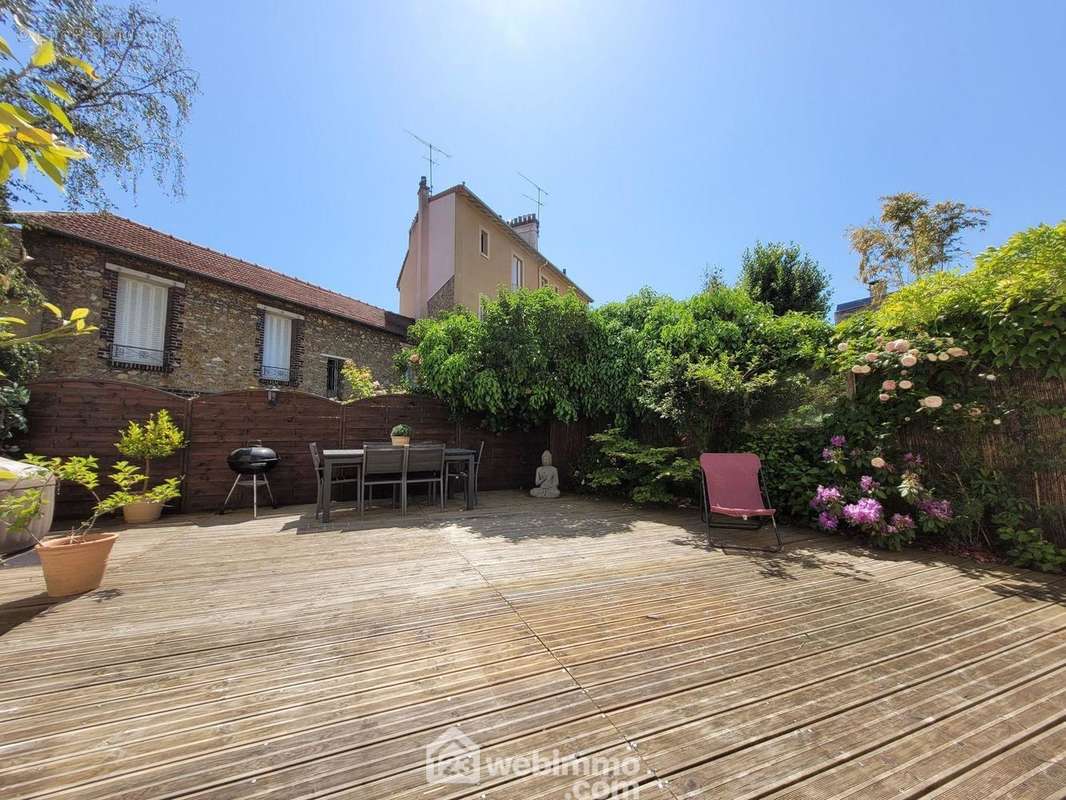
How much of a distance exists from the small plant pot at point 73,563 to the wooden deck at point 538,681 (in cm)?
12

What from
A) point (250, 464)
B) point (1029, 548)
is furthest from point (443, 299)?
point (1029, 548)

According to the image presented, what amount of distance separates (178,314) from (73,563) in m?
8.74

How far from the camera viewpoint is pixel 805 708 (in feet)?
5.85

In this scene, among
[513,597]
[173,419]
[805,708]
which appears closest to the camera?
[805,708]

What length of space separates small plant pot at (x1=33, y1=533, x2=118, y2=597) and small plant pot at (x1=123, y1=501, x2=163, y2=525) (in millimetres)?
2627

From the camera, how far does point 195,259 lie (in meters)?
10.2

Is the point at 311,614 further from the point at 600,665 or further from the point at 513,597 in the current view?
the point at 600,665

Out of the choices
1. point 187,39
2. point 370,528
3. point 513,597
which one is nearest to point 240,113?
point 187,39

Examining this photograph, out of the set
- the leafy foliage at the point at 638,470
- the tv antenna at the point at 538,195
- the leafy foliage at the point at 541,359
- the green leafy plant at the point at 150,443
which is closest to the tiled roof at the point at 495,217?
the tv antenna at the point at 538,195

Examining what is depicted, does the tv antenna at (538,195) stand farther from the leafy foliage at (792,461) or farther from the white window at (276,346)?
the leafy foliage at (792,461)

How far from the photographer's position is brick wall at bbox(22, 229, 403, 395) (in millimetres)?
7984

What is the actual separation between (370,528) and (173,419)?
10.9 feet

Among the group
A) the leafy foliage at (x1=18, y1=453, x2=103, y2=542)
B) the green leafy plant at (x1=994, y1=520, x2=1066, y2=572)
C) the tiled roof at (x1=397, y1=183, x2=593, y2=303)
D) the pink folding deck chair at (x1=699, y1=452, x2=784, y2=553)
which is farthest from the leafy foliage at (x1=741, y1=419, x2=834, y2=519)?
the tiled roof at (x1=397, y1=183, x2=593, y2=303)

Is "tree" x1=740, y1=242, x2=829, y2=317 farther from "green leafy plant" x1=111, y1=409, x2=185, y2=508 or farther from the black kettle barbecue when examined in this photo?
"green leafy plant" x1=111, y1=409, x2=185, y2=508
